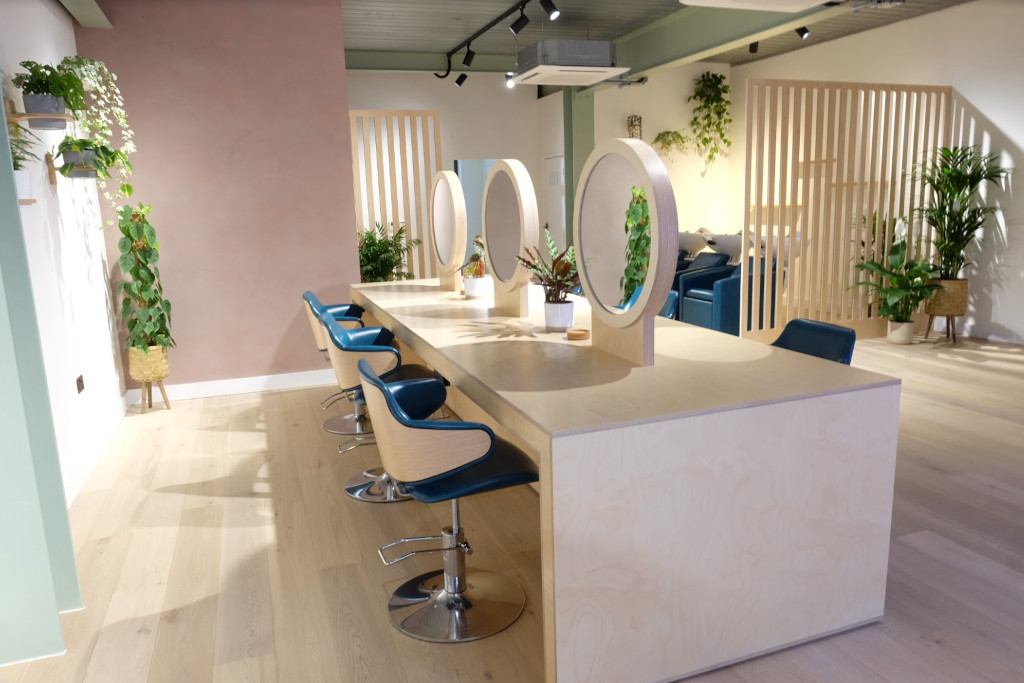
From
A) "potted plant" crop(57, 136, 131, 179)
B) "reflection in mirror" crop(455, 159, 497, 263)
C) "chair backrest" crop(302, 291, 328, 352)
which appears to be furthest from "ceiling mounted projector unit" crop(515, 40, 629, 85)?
"reflection in mirror" crop(455, 159, 497, 263)

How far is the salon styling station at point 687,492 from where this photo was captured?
199 cm

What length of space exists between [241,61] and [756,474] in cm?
473

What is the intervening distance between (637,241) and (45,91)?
2.99 m

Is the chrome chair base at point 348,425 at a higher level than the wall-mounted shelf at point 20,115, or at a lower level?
lower

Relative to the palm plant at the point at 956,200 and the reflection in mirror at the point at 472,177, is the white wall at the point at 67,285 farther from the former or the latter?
the palm plant at the point at 956,200

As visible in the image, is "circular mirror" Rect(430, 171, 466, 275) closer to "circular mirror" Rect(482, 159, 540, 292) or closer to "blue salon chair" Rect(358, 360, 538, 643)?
"circular mirror" Rect(482, 159, 540, 292)

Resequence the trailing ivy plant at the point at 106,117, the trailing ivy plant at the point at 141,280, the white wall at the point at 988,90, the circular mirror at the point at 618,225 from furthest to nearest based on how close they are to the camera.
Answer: the white wall at the point at 988,90 → the trailing ivy plant at the point at 141,280 → the trailing ivy plant at the point at 106,117 → the circular mirror at the point at 618,225

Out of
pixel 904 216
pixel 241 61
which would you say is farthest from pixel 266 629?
pixel 904 216

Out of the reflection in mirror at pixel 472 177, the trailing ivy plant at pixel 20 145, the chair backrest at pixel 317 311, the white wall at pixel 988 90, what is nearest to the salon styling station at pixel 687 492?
the chair backrest at pixel 317 311

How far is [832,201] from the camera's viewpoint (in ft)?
22.5

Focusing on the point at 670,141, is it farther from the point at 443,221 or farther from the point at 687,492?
the point at 687,492

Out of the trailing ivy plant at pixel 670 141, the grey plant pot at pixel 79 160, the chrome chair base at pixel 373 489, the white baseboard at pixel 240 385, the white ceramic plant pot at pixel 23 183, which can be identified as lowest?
the chrome chair base at pixel 373 489

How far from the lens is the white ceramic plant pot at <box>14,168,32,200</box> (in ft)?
11.1

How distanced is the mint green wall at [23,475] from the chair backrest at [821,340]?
2.81 meters
